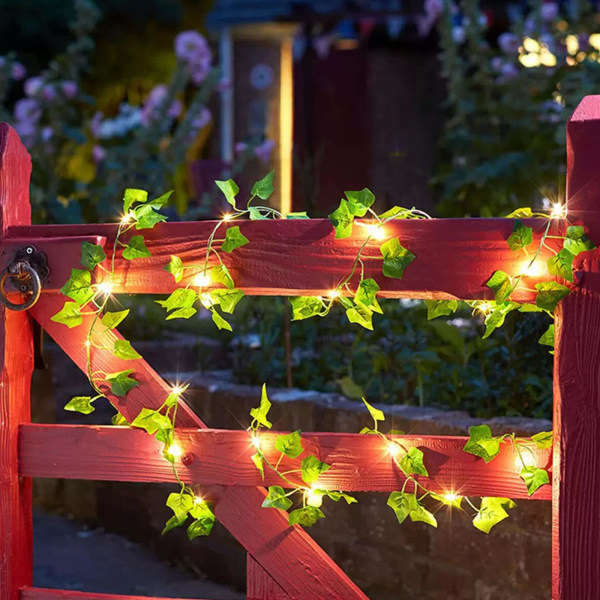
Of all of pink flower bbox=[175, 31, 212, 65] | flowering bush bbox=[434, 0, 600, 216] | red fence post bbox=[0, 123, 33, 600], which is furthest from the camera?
pink flower bbox=[175, 31, 212, 65]

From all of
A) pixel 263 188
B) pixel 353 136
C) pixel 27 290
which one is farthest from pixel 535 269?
pixel 353 136

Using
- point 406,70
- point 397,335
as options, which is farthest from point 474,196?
point 406,70

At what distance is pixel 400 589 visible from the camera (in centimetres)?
300

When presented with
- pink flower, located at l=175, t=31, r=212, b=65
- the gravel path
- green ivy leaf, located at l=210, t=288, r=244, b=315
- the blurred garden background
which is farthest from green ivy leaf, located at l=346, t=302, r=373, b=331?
pink flower, located at l=175, t=31, r=212, b=65

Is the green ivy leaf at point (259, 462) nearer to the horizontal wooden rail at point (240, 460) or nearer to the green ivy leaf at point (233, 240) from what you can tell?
the horizontal wooden rail at point (240, 460)

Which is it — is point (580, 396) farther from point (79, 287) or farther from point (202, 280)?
point (79, 287)

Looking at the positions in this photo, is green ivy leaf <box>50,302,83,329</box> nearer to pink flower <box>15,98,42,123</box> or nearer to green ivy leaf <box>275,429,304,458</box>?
green ivy leaf <box>275,429,304,458</box>

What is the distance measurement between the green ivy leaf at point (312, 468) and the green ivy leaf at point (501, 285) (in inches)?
19.9

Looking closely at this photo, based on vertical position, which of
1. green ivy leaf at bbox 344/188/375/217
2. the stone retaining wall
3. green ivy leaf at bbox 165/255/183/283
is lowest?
the stone retaining wall

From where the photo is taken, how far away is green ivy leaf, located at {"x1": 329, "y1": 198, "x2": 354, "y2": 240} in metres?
1.98

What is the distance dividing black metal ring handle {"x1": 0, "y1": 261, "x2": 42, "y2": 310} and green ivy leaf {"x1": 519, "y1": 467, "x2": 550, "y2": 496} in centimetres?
111

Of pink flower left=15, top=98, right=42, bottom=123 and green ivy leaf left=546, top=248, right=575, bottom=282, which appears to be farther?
pink flower left=15, top=98, right=42, bottom=123

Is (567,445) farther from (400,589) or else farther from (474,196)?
(474,196)

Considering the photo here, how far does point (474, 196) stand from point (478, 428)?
304 centimetres
